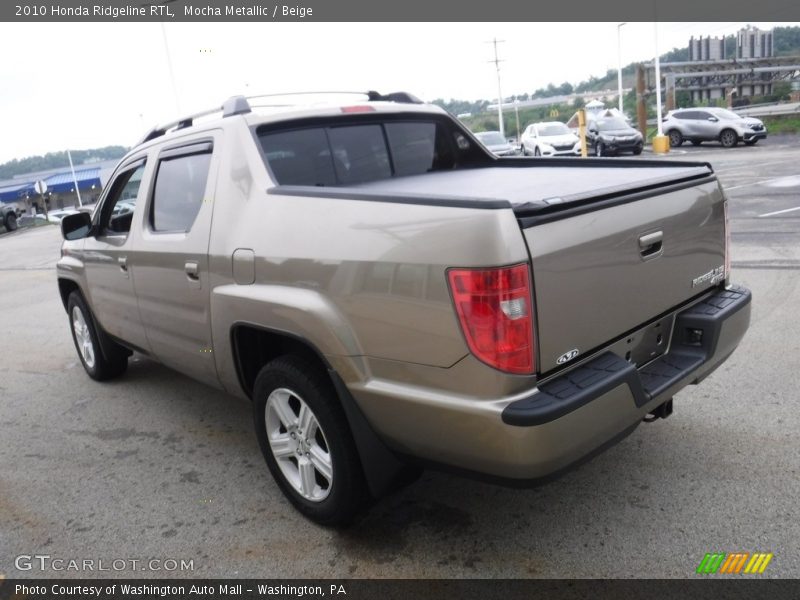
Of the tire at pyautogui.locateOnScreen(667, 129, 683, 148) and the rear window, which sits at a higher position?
the rear window

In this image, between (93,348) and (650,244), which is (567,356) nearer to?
(650,244)

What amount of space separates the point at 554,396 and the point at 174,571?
73.0 inches

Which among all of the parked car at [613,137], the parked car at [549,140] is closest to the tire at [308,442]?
the parked car at [549,140]

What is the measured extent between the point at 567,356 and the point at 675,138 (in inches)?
1172

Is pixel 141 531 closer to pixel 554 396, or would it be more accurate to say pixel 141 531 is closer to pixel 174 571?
pixel 174 571

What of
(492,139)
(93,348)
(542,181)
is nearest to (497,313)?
(542,181)

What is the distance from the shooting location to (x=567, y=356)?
2.47 meters

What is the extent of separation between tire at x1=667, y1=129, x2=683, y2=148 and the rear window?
89.5ft

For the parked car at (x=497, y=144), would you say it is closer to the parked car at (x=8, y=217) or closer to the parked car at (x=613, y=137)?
the parked car at (x=613, y=137)

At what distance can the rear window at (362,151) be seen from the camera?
11.5 feet

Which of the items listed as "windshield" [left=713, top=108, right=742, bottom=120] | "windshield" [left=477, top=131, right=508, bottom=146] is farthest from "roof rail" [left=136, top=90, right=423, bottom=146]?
"windshield" [left=713, top=108, right=742, bottom=120]

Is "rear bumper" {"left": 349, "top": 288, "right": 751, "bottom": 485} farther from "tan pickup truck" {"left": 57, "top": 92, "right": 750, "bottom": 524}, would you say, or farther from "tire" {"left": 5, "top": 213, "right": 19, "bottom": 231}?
"tire" {"left": 5, "top": 213, "right": 19, "bottom": 231}

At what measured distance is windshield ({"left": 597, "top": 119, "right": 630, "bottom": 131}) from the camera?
26641 mm
